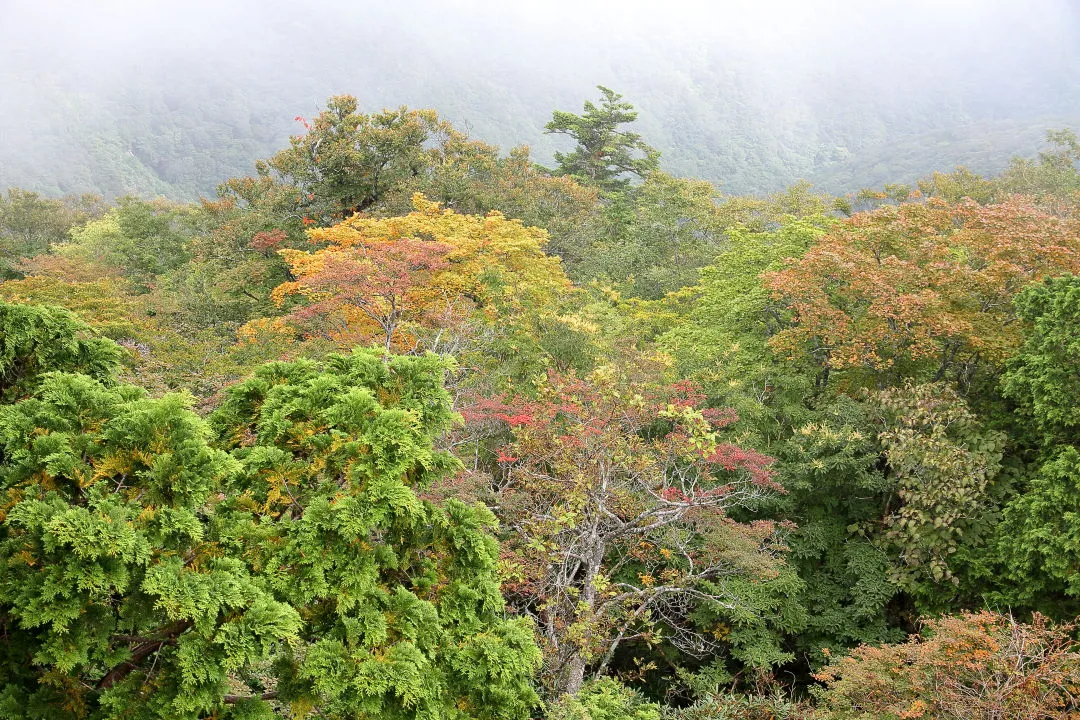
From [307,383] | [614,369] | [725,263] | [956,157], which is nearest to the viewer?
[307,383]

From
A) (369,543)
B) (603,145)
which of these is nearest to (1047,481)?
(369,543)

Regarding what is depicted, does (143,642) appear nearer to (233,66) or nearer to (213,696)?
(213,696)

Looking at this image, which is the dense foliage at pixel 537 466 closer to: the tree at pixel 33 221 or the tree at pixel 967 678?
the tree at pixel 967 678

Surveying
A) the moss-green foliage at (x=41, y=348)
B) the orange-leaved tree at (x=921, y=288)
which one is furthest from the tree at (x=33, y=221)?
the orange-leaved tree at (x=921, y=288)

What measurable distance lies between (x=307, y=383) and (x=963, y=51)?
101 meters

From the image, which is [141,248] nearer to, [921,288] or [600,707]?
[921,288]

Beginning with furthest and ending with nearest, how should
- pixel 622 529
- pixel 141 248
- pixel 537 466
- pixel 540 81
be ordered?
pixel 540 81
pixel 141 248
pixel 537 466
pixel 622 529

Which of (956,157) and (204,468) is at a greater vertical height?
(956,157)

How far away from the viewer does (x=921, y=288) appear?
11.2 m

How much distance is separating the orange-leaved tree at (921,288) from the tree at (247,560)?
824cm

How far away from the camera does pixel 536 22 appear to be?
91.1 m

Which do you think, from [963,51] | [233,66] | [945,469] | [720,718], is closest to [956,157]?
[963,51]

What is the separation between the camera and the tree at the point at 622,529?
26.5ft

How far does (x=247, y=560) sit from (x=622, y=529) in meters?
4.86
